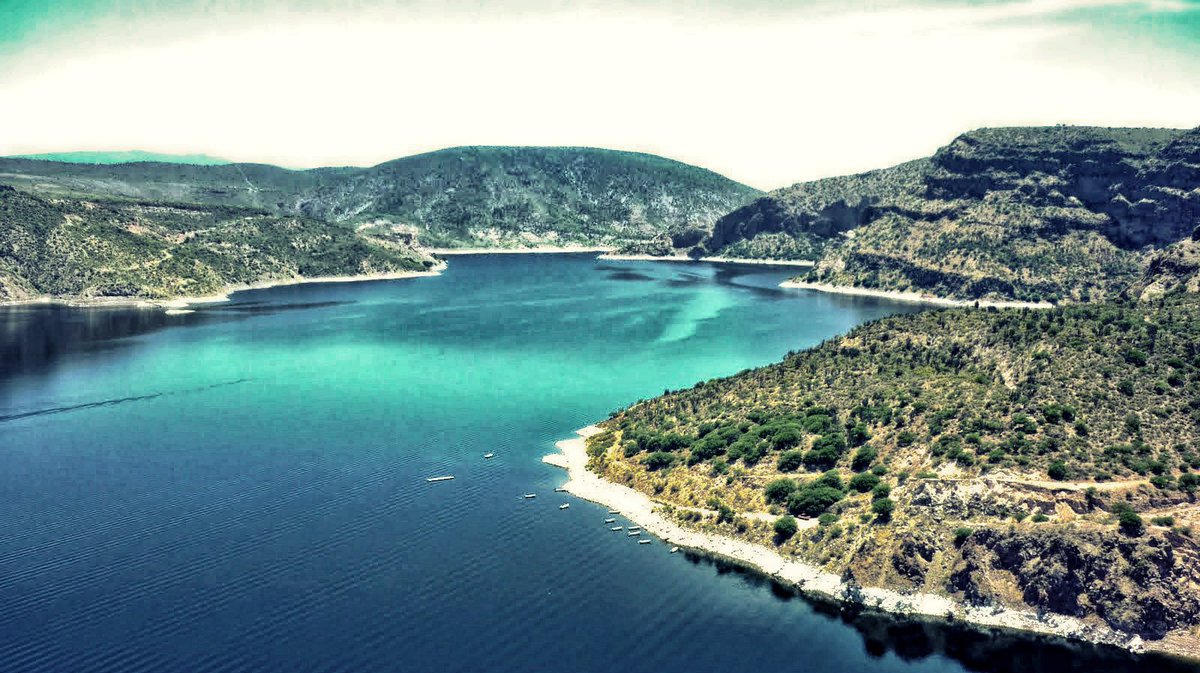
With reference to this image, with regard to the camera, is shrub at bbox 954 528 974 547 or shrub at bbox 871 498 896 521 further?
shrub at bbox 871 498 896 521

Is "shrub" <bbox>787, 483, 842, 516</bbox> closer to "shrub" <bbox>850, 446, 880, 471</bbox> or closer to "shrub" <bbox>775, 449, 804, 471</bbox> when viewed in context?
"shrub" <bbox>850, 446, 880, 471</bbox>

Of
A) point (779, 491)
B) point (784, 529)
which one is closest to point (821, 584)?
point (784, 529)

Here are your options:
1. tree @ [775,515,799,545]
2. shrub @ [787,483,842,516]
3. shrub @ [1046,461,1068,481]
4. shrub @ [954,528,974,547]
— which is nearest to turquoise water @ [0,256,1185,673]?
tree @ [775,515,799,545]

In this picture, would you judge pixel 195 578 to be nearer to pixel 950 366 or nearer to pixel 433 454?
pixel 433 454

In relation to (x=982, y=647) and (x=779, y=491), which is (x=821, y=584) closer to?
(x=982, y=647)

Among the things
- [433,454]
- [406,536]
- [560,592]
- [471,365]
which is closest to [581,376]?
[471,365]

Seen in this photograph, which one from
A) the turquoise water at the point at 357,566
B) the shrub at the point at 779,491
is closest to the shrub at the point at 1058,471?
the turquoise water at the point at 357,566
